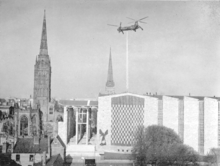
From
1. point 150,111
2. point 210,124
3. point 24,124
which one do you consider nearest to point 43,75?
point 24,124

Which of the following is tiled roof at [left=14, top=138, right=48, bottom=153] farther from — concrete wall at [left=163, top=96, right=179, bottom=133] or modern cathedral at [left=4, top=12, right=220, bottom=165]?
concrete wall at [left=163, top=96, right=179, bottom=133]

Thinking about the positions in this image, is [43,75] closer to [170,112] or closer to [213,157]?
[170,112]

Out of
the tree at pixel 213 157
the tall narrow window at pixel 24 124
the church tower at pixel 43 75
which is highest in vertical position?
the church tower at pixel 43 75

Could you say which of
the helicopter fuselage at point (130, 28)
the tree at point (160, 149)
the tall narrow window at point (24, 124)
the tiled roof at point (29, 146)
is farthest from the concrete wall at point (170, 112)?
the tall narrow window at point (24, 124)

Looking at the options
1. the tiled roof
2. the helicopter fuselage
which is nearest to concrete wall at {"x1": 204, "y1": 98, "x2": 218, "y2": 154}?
the helicopter fuselage

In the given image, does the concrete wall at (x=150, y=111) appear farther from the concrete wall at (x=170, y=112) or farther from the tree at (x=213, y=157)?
the tree at (x=213, y=157)

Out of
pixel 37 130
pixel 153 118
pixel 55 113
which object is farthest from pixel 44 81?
pixel 153 118
